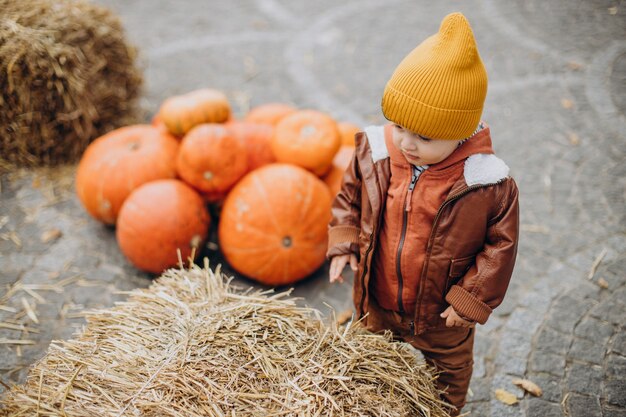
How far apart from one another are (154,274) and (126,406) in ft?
7.03

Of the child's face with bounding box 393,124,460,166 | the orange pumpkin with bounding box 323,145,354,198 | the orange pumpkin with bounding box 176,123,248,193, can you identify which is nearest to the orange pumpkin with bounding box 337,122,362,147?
the orange pumpkin with bounding box 323,145,354,198

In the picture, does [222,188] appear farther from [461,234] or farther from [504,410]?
[504,410]

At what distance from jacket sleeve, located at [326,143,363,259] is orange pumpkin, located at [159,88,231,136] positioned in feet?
6.15

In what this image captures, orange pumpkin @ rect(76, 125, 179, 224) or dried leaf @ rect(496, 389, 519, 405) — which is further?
orange pumpkin @ rect(76, 125, 179, 224)

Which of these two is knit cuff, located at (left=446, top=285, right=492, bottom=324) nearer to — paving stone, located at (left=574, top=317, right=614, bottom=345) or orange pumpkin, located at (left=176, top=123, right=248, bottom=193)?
paving stone, located at (left=574, top=317, right=614, bottom=345)

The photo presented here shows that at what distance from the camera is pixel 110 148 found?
4.21 m

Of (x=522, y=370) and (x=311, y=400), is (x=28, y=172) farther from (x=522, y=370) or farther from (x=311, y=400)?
(x=522, y=370)

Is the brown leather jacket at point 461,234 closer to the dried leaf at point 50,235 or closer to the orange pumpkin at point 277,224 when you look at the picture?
the orange pumpkin at point 277,224

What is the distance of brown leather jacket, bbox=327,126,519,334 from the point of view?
85.8 inches

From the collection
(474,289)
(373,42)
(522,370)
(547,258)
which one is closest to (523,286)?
(547,258)

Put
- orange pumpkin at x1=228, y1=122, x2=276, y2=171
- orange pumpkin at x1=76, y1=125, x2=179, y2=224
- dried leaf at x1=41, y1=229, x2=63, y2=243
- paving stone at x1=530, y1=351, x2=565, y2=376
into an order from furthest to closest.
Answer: dried leaf at x1=41, y1=229, x2=63, y2=243 < orange pumpkin at x1=228, y1=122, x2=276, y2=171 < orange pumpkin at x1=76, y1=125, x2=179, y2=224 < paving stone at x1=530, y1=351, x2=565, y2=376

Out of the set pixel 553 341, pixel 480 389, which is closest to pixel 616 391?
pixel 553 341

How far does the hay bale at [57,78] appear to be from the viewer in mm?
4512

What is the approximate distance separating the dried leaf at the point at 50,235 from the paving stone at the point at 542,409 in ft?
12.8
